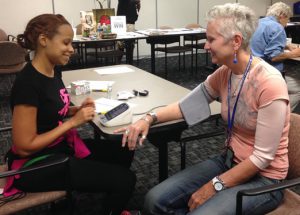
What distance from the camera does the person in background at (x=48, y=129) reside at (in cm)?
152

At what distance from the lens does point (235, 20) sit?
1.45 meters

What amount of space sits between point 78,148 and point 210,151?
1620mm

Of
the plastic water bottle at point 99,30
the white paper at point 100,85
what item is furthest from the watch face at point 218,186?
the plastic water bottle at point 99,30

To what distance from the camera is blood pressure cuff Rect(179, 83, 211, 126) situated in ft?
5.66

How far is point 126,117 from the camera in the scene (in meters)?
1.68

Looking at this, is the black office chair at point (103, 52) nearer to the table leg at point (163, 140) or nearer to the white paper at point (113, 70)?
the white paper at point (113, 70)

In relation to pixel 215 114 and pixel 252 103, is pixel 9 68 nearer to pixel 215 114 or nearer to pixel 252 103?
pixel 215 114

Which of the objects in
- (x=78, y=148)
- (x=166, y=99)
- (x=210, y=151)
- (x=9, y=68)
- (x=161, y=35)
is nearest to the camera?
(x=78, y=148)

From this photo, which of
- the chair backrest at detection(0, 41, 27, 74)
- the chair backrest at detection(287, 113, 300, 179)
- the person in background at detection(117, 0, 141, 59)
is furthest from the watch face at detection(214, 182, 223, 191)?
the person in background at detection(117, 0, 141, 59)

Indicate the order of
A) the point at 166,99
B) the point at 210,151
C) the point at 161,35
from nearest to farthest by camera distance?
1. the point at 166,99
2. the point at 210,151
3. the point at 161,35

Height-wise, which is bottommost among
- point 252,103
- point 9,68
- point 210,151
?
point 210,151

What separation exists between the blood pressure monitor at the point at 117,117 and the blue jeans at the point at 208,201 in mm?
339

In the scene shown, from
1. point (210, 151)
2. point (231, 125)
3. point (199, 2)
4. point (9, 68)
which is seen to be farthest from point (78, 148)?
point (199, 2)

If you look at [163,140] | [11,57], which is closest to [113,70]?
[163,140]
